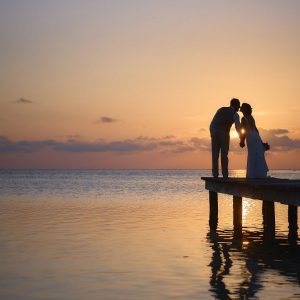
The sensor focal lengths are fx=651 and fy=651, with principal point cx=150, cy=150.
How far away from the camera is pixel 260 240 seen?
17.6 metres

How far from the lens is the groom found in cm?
1877

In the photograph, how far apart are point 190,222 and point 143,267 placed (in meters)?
10.5

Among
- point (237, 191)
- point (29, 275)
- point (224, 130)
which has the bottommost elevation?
point (29, 275)

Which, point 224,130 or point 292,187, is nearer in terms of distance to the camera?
point 292,187

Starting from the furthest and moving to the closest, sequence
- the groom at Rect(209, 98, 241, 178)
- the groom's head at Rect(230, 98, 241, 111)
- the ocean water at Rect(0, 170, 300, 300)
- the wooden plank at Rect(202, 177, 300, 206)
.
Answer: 1. the groom at Rect(209, 98, 241, 178)
2. the groom's head at Rect(230, 98, 241, 111)
3. the wooden plank at Rect(202, 177, 300, 206)
4. the ocean water at Rect(0, 170, 300, 300)

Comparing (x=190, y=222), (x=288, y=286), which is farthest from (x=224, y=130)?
(x=288, y=286)

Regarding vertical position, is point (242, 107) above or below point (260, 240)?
above

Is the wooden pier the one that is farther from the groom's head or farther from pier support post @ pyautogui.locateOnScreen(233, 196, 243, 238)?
the groom's head

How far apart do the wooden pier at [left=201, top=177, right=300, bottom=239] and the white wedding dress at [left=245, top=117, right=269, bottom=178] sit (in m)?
0.73

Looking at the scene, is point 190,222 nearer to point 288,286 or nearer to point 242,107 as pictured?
point 242,107

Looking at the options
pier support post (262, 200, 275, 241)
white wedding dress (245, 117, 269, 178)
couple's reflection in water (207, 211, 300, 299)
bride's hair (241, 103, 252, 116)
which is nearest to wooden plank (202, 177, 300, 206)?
pier support post (262, 200, 275, 241)

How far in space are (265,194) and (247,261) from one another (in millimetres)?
2006

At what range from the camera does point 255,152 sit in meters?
18.3

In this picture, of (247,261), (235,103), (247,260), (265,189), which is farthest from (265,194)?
(235,103)
